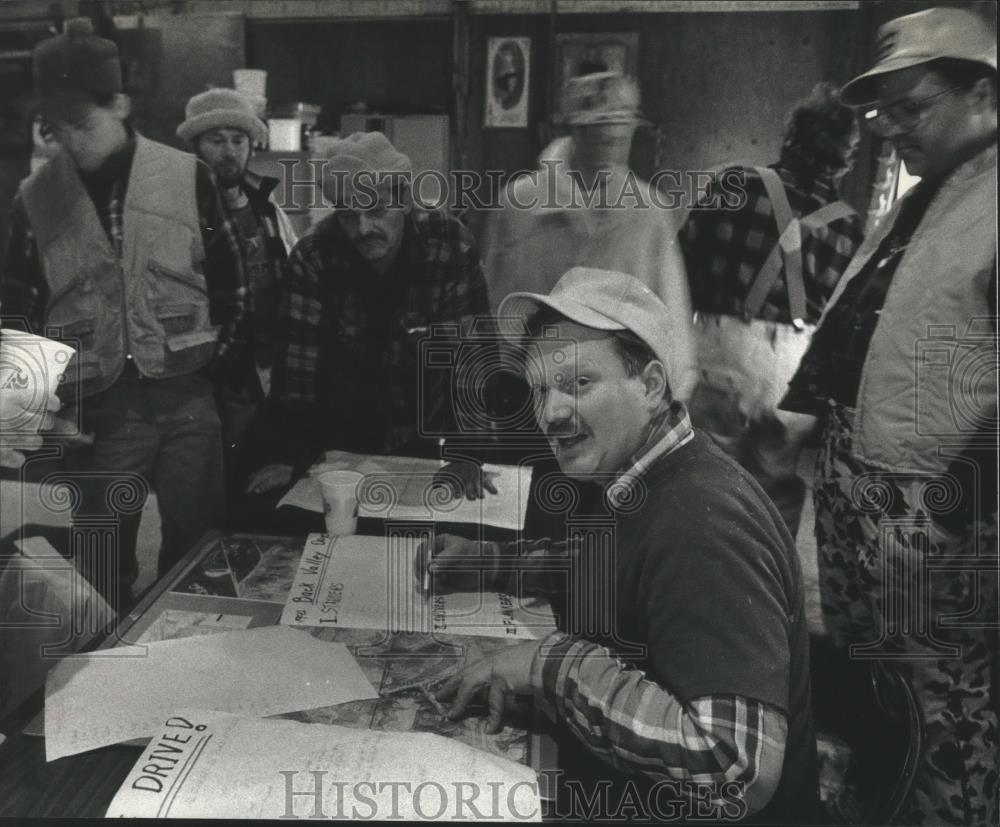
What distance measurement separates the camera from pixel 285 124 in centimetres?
118

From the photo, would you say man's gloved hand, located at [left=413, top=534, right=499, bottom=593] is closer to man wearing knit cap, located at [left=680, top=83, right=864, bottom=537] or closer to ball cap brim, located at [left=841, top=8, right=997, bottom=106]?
man wearing knit cap, located at [left=680, top=83, right=864, bottom=537]

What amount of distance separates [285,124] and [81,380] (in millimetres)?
469

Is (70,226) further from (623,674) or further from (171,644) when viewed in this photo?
(623,674)

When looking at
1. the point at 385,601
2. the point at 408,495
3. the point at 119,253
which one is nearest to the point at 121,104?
the point at 119,253

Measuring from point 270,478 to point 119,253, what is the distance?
1.23ft

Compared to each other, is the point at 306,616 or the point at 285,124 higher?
the point at 285,124

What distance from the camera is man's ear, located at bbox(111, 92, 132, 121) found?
120 cm

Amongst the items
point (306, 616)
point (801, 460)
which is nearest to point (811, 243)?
point (801, 460)

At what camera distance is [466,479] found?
4.09 ft

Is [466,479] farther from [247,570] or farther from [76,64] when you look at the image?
[76,64]

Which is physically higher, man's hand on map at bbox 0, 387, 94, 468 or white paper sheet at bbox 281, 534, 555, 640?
man's hand on map at bbox 0, 387, 94, 468

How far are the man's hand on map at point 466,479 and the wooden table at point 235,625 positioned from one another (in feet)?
0.66

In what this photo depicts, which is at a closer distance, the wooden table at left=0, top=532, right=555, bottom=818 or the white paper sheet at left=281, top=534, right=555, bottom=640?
the wooden table at left=0, top=532, right=555, bottom=818

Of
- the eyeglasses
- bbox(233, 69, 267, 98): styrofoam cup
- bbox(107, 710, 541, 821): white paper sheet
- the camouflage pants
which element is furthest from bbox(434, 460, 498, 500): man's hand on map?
the eyeglasses
